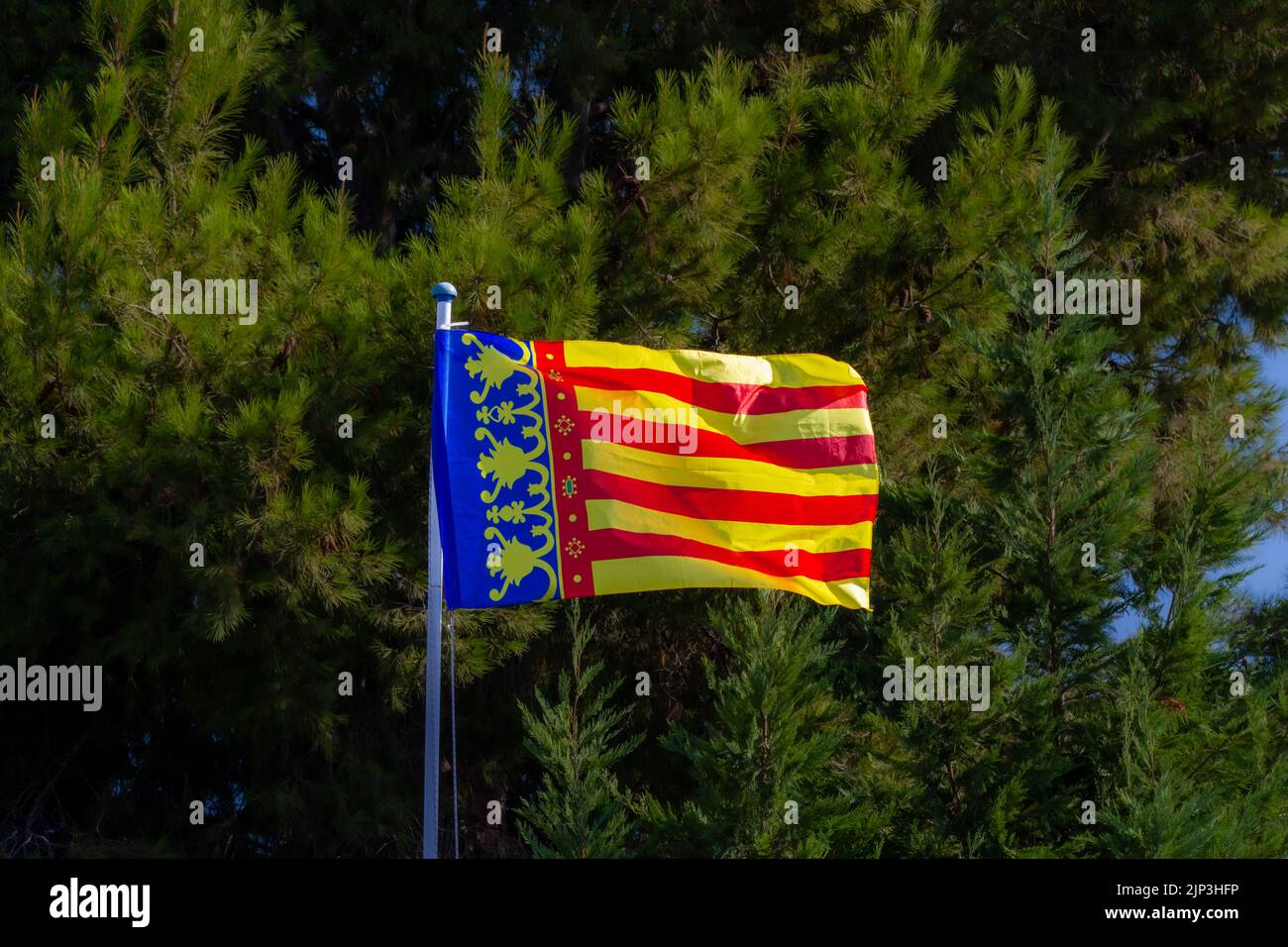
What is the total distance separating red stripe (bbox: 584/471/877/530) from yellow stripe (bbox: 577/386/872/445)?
0.71 feet

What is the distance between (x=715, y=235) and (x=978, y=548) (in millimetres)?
2044

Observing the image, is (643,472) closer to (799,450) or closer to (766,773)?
(799,450)

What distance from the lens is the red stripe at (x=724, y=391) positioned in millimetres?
6070

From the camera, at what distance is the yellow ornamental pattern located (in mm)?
5672

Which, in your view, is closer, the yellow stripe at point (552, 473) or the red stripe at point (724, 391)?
the yellow stripe at point (552, 473)

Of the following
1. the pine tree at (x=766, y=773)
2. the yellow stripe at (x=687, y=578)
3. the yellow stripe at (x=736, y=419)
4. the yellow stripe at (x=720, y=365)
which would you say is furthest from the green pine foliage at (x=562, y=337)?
the yellow stripe at (x=720, y=365)

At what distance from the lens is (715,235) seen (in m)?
7.70

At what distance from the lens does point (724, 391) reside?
20.5 ft

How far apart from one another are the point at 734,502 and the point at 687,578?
1.23ft

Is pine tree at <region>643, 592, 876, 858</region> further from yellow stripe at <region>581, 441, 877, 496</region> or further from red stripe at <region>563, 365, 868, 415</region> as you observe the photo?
red stripe at <region>563, 365, 868, 415</region>

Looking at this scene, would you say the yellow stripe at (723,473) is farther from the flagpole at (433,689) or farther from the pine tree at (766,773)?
the flagpole at (433,689)

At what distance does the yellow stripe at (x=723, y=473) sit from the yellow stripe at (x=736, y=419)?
98 millimetres

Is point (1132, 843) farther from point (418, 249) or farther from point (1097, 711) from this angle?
point (418, 249)

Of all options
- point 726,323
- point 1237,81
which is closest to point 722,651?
point 726,323
